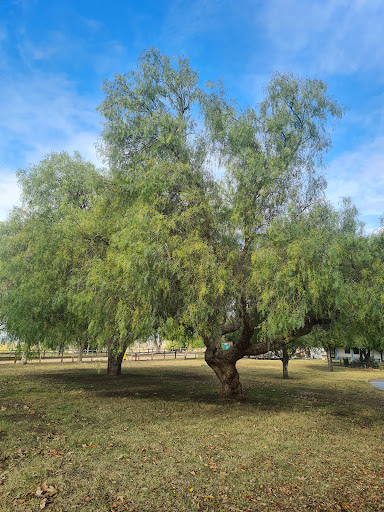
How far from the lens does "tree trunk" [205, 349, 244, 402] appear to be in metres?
14.0

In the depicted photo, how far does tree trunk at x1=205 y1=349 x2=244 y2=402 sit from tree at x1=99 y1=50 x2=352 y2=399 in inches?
2.0

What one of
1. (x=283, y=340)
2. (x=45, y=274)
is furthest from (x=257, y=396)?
(x=45, y=274)

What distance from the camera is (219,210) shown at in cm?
1152

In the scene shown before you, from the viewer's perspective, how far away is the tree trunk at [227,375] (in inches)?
551


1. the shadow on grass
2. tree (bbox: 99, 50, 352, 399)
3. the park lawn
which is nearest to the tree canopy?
tree (bbox: 99, 50, 352, 399)

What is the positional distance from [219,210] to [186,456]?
710cm

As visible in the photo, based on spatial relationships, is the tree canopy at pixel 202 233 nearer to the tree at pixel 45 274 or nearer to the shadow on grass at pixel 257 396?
the tree at pixel 45 274

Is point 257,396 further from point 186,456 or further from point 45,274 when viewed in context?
point 45,274

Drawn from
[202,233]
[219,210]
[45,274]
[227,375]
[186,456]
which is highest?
[219,210]

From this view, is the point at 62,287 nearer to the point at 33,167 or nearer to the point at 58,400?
the point at 58,400

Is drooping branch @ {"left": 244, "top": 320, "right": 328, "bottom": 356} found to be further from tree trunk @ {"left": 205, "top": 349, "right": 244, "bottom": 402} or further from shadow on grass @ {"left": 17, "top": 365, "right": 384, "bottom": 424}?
shadow on grass @ {"left": 17, "top": 365, "right": 384, "bottom": 424}

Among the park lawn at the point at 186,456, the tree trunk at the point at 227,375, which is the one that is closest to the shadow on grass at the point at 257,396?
the park lawn at the point at 186,456

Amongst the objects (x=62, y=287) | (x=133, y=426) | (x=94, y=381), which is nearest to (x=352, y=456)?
(x=133, y=426)

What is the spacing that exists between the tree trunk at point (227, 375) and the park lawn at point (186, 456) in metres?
0.89
